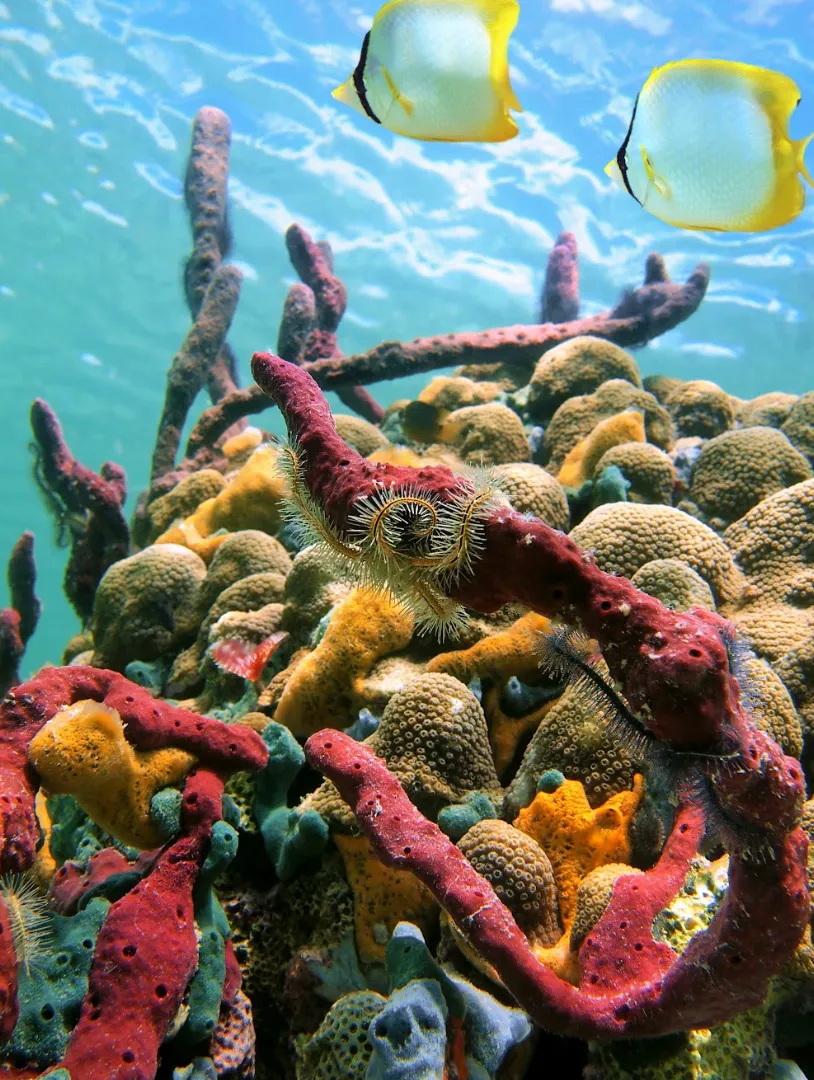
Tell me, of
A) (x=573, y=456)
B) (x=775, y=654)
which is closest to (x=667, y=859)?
(x=775, y=654)

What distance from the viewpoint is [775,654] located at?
2.90 metres

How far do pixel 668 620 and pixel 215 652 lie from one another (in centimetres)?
285

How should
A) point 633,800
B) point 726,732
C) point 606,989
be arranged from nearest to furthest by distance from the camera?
point 726,732, point 606,989, point 633,800

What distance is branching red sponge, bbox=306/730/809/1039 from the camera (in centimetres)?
140

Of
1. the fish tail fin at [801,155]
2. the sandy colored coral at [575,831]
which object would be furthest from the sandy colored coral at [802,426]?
the sandy colored coral at [575,831]

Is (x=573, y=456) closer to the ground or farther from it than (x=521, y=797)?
farther from it

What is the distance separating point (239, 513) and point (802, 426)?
4.50 metres

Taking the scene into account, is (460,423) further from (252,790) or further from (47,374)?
(47,374)

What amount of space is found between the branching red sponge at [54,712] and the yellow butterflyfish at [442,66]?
2.78m

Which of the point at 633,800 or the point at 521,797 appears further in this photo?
the point at 521,797

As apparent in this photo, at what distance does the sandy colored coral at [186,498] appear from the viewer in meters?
5.89

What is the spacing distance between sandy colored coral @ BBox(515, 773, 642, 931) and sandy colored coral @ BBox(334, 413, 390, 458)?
3.56 meters

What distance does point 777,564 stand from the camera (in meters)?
3.42

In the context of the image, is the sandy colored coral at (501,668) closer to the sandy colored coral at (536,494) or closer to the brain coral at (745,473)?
the sandy colored coral at (536,494)
